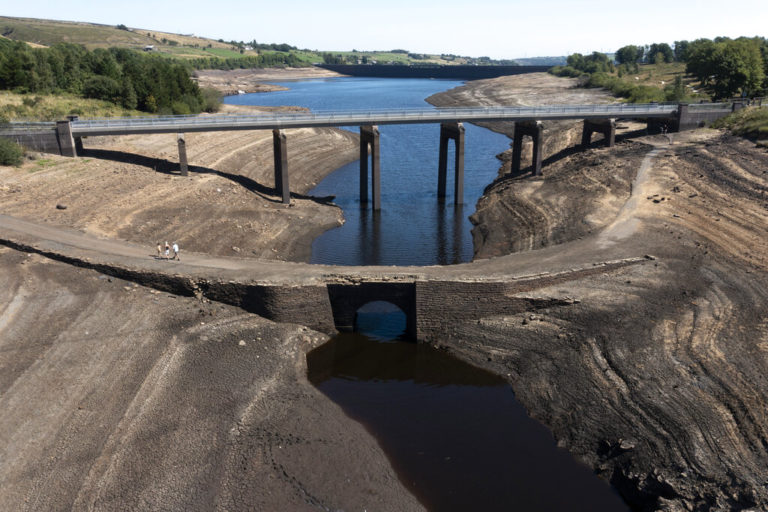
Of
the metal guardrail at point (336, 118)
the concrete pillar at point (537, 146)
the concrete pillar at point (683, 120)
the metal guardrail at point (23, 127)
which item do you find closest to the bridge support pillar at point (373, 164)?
the metal guardrail at point (336, 118)

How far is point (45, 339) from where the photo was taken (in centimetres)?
3028

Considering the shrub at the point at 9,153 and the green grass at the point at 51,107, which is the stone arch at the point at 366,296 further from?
the green grass at the point at 51,107

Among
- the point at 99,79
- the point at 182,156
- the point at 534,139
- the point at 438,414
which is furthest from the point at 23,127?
the point at 534,139

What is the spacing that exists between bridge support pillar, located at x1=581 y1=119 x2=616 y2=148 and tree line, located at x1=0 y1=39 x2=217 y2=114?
57.4m

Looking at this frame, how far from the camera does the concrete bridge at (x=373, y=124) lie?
58219mm

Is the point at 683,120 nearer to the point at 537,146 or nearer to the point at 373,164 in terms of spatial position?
the point at 537,146

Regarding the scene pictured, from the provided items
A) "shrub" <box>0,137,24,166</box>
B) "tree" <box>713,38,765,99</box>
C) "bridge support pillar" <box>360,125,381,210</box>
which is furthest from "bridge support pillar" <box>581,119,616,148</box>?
"shrub" <box>0,137,24,166</box>

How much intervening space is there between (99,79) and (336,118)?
41.4 meters

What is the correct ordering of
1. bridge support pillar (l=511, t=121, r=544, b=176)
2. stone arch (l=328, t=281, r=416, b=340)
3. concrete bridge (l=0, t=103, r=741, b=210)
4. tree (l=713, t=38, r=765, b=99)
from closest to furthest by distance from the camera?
stone arch (l=328, t=281, r=416, b=340)
concrete bridge (l=0, t=103, r=741, b=210)
bridge support pillar (l=511, t=121, r=544, b=176)
tree (l=713, t=38, r=765, b=99)

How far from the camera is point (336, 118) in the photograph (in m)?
61.1

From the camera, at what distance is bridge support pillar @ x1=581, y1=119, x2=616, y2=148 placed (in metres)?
70.4

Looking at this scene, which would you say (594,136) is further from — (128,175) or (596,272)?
(128,175)

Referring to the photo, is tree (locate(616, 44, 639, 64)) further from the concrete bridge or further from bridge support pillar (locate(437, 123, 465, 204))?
bridge support pillar (locate(437, 123, 465, 204))

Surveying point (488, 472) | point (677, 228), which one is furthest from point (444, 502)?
point (677, 228)
